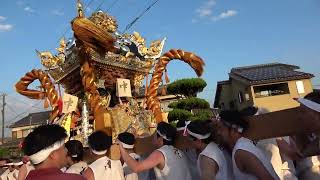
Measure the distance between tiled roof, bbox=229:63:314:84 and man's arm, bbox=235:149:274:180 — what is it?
79.7ft

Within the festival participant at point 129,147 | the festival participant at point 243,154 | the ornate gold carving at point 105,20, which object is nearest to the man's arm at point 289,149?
the festival participant at point 243,154

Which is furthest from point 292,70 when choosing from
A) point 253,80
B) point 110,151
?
point 110,151

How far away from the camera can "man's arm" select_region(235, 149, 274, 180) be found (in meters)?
2.73

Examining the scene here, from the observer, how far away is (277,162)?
3832 mm

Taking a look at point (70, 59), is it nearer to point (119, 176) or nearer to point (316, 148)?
point (119, 176)

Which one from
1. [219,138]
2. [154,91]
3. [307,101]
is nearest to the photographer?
[307,101]

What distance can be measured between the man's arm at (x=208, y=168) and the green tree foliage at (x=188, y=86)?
23.2 meters

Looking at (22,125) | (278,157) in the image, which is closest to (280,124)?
(278,157)

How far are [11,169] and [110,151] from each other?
5.11 metres

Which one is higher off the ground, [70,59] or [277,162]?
[70,59]

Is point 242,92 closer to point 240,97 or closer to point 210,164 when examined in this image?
point 240,97

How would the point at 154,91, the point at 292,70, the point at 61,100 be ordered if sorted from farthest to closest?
1. the point at 292,70
2. the point at 61,100
3. the point at 154,91

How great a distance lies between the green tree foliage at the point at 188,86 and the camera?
2650 cm

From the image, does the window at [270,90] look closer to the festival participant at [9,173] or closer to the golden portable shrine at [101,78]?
the golden portable shrine at [101,78]
